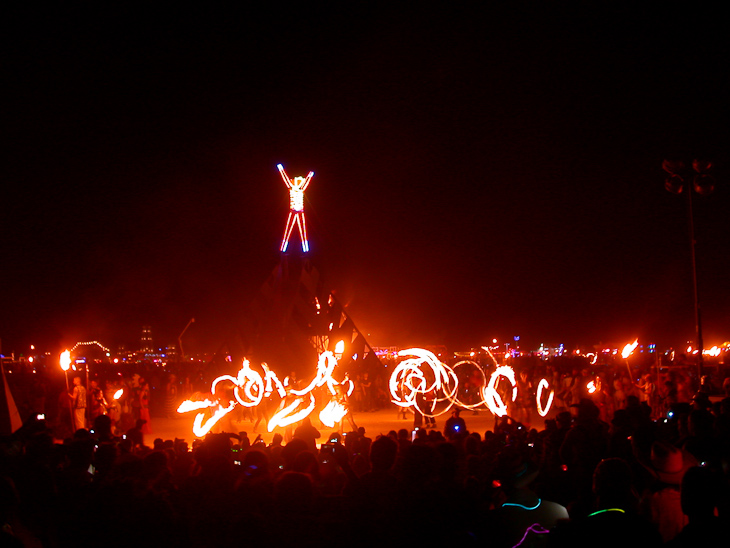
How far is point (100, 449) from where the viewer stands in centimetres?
635

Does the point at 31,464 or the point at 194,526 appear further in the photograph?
the point at 31,464

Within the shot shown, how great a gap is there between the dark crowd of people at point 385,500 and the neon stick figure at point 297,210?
19555mm

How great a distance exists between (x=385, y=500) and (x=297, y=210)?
2220 cm

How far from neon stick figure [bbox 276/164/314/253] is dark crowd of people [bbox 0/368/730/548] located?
1955 cm

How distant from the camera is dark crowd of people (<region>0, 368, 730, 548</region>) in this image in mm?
3371

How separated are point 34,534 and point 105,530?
1550mm

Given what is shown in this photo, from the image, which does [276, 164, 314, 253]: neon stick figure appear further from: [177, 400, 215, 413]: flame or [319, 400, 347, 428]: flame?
[319, 400, 347, 428]: flame

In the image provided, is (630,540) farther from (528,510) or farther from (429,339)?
(429,339)

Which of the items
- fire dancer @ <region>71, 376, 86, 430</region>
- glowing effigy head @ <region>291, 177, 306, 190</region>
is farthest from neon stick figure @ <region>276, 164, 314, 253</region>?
fire dancer @ <region>71, 376, 86, 430</region>

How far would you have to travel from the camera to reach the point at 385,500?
404 cm

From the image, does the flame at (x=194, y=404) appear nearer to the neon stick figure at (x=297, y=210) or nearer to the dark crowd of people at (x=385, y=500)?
the dark crowd of people at (x=385, y=500)

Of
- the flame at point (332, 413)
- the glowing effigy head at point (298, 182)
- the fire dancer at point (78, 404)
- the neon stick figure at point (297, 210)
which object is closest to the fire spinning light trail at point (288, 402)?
the flame at point (332, 413)

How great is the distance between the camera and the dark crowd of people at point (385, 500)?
11.1 feet

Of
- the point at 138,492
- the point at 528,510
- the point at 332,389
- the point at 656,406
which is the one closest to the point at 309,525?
the point at 138,492
